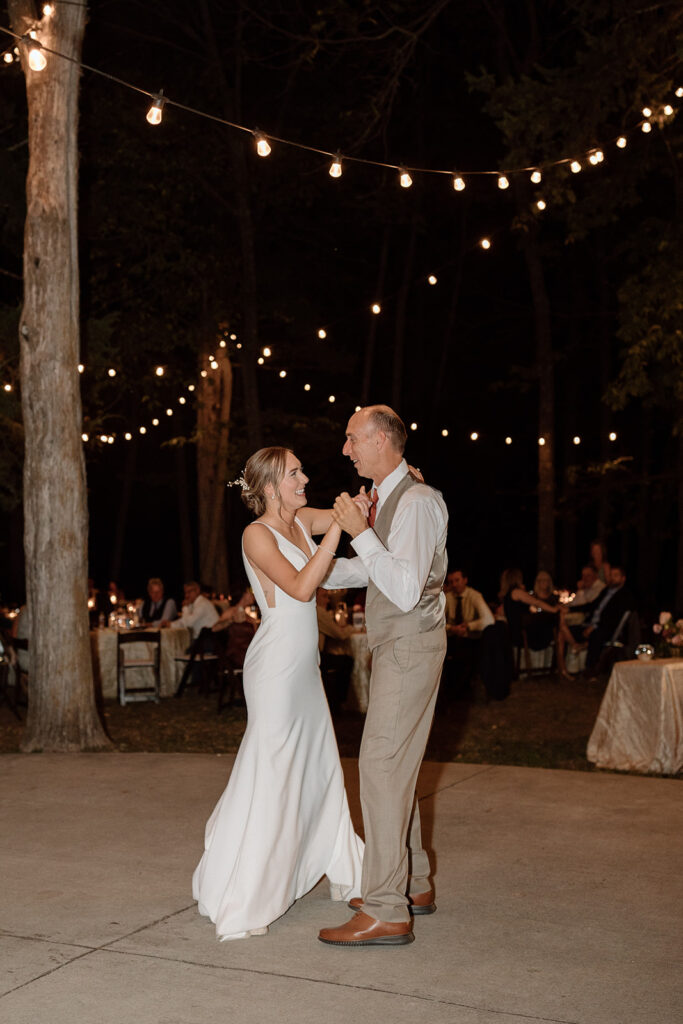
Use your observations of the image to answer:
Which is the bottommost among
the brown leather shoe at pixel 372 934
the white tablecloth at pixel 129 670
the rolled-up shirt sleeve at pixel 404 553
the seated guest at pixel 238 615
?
the brown leather shoe at pixel 372 934

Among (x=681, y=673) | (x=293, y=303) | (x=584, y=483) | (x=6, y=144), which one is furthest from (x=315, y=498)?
(x=681, y=673)

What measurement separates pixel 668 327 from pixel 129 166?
28.8 ft

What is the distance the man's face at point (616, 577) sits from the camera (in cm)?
1406

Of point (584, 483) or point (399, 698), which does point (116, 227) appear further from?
point (399, 698)

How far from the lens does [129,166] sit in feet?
63.5

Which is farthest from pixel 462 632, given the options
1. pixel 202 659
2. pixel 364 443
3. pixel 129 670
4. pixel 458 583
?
pixel 364 443

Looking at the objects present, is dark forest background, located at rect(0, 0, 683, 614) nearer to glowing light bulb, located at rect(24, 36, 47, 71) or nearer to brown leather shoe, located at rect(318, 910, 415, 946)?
glowing light bulb, located at rect(24, 36, 47, 71)

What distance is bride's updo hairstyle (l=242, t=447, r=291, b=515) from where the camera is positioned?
4844 mm

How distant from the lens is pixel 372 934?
4.35m

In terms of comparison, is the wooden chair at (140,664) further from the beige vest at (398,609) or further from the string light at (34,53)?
the beige vest at (398,609)

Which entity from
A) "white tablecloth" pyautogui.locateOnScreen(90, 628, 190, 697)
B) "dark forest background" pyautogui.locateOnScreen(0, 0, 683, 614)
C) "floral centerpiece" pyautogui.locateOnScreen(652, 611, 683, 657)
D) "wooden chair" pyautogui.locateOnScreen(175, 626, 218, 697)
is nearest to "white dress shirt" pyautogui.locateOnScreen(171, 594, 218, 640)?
"wooden chair" pyautogui.locateOnScreen(175, 626, 218, 697)

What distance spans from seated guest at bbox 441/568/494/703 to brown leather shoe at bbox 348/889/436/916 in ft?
23.9

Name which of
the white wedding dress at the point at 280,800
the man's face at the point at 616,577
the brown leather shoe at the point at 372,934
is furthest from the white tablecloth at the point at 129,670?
the brown leather shoe at the point at 372,934

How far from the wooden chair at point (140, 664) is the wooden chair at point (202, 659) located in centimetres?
34
